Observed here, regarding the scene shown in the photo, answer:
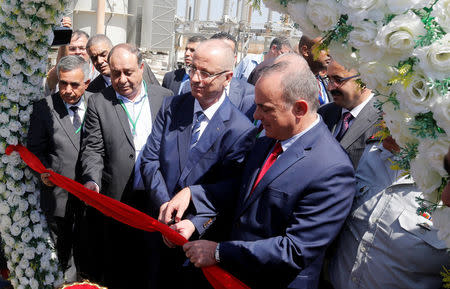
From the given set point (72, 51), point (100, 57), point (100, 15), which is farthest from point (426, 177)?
point (100, 15)

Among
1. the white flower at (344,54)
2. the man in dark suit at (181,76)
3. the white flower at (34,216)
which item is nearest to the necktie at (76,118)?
the white flower at (34,216)

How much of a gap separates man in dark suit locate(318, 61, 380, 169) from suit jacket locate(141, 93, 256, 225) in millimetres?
726

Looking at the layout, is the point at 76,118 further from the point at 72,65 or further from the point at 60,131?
the point at 72,65

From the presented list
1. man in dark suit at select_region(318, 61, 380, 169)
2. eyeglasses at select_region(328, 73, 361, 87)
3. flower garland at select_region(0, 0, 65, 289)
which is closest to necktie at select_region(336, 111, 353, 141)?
man in dark suit at select_region(318, 61, 380, 169)

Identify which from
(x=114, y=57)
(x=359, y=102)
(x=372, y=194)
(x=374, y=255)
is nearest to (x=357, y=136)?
(x=359, y=102)

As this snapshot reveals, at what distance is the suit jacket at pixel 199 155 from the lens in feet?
9.95

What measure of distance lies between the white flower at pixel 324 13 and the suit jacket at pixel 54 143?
112 inches

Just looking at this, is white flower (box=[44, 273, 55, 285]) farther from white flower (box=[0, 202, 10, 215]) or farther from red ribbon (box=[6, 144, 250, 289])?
red ribbon (box=[6, 144, 250, 289])

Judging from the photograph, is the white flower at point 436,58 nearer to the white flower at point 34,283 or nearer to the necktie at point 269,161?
the necktie at point 269,161

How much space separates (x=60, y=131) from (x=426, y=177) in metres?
3.28

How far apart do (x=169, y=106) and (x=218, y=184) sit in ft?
2.95

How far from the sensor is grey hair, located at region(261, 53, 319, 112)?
2307 mm

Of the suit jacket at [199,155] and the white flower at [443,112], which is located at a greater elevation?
the white flower at [443,112]

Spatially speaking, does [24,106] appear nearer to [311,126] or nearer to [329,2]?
[311,126]
